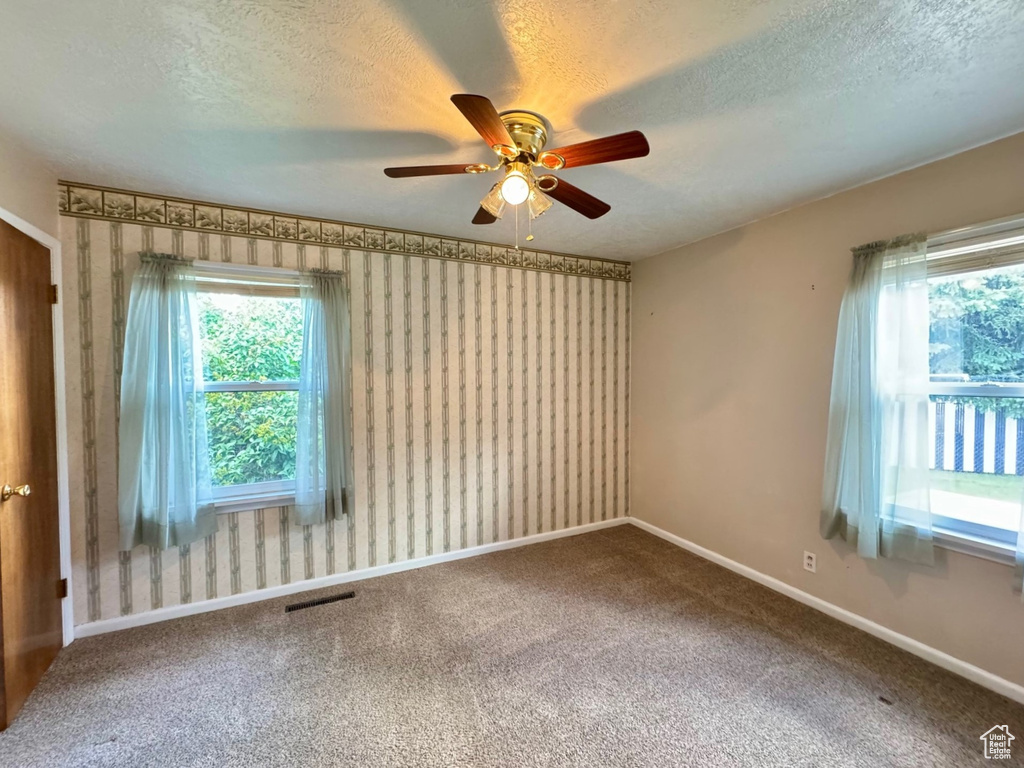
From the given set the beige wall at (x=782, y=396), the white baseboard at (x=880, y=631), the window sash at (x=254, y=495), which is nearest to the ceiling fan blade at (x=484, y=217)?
the beige wall at (x=782, y=396)

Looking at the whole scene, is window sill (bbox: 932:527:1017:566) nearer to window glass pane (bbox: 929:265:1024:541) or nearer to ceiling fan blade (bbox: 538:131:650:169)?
window glass pane (bbox: 929:265:1024:541)

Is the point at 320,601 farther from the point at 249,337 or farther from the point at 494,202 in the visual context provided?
the point at 494,202

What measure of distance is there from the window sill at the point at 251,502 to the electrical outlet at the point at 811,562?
3310mm

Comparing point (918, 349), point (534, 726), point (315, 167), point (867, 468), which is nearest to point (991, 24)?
point (918, 349)

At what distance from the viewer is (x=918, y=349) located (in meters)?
2.00

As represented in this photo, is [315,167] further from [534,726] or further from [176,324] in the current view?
[534,726]

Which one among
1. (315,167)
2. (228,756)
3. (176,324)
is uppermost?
(315,167)

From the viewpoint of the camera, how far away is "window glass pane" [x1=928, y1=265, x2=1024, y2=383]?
5.96ft

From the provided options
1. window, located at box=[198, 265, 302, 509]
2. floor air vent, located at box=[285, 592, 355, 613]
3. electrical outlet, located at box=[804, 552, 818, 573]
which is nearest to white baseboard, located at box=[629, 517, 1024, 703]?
electrical outlet, located at box=[804, 552, 818, 573]

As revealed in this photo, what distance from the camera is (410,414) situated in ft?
9.90

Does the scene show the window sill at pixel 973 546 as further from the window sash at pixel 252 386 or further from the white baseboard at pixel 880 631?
the window sash at pixel 252 386

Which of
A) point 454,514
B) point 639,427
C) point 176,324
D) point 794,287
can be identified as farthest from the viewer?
point 639,427

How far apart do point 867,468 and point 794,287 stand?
1149mm

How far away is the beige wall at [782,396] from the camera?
189cm
